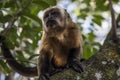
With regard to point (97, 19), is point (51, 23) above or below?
above

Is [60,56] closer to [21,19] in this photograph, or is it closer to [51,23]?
[51,23]

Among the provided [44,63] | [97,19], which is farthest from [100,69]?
[97,19]

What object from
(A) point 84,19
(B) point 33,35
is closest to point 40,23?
(B) point 33,35

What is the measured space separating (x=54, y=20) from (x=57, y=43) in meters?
0.32

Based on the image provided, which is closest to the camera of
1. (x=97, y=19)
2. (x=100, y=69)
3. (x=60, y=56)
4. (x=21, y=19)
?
(x=100, y=69)

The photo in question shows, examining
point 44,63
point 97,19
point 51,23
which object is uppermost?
point 51,23

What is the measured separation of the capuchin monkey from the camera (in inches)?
164

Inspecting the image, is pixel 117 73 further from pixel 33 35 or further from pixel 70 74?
pixel 33 35

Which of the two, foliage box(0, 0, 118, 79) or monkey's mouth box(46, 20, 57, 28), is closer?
foliage box(0, 0, 118, 79)

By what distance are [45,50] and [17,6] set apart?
681mm

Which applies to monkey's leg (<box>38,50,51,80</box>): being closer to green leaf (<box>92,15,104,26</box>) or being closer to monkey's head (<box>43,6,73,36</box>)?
monkey's head (<box>43,6,73,36</box>)

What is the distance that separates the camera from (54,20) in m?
4.21

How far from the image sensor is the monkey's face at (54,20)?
4.16 m

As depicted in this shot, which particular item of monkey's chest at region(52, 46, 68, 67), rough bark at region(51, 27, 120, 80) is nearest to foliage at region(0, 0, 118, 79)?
monkey's chest at region(52, 46, 68, 67)
